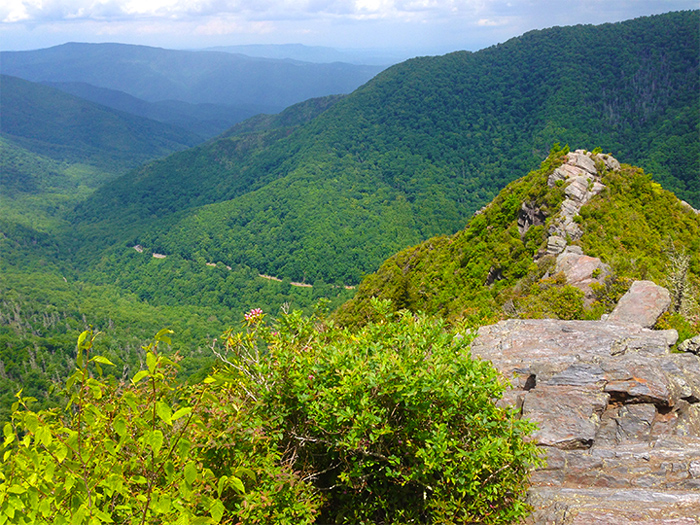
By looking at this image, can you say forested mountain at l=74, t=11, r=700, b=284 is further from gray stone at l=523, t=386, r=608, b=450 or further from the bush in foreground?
the bush in foreground

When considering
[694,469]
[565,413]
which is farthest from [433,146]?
[694,469]

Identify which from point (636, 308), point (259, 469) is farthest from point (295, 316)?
point (636, 308)

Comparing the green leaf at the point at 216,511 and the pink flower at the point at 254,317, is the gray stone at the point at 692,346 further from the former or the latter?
the green leaf at the point at 216,511

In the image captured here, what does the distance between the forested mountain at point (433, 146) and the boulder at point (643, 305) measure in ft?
278

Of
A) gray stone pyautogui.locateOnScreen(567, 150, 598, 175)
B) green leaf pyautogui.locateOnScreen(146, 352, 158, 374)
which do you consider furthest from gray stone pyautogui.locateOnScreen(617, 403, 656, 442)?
gray stone pyautogui.locateOnScreen(567, 150, 598, 175)

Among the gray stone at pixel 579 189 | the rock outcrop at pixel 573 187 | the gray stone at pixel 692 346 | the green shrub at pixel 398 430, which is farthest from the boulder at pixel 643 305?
the gray stone at pixel 579 189

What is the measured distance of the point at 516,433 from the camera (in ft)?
21.2

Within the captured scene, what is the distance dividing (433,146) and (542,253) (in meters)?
125

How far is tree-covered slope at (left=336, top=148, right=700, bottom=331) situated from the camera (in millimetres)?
18859

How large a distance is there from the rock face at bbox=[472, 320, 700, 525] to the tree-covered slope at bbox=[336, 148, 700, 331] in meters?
6.33

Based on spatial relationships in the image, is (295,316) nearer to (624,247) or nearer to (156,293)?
(624,247)

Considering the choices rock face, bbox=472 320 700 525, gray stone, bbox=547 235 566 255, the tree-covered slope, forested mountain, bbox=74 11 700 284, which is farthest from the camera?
forested mountain, bbox=74 11 700 284

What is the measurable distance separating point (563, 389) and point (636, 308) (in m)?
7.79

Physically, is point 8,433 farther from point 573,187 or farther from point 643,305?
point 573,187
